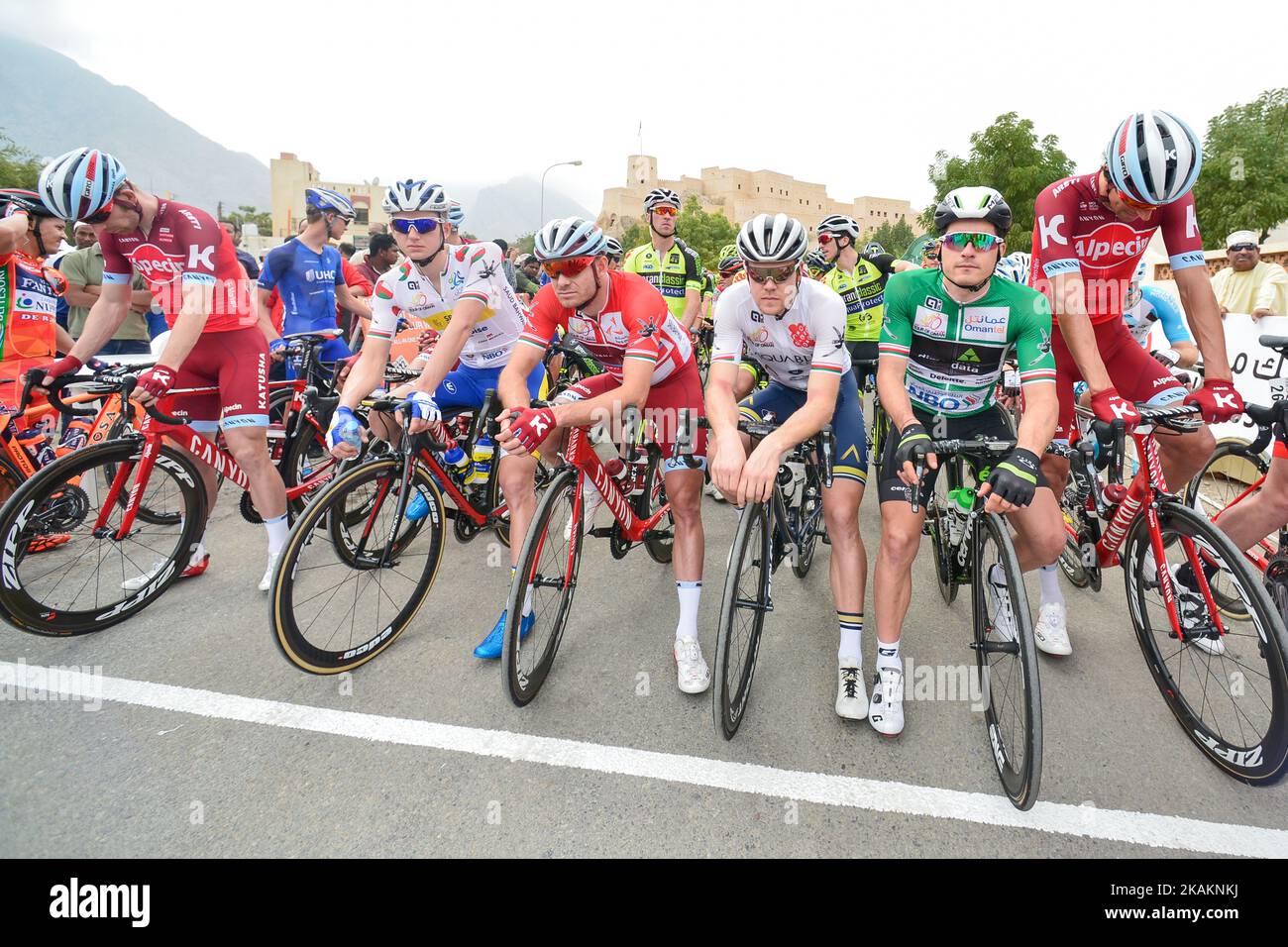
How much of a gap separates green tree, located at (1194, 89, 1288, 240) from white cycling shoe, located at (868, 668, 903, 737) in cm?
2769

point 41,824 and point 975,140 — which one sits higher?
point 975,140

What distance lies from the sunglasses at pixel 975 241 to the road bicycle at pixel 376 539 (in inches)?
102

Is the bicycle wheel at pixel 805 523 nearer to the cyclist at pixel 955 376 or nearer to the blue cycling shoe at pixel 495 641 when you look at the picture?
the cyclist at pixel 955 376

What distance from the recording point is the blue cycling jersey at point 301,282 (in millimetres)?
5449

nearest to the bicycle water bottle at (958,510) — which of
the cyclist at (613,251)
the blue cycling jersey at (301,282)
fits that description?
the cyclist at (613,251)

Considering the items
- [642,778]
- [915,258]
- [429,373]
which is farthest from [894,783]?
[915,258]

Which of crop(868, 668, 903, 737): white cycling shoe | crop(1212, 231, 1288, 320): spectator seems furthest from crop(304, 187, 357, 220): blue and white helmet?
crop(1212, 231, 1288, 320): spectator

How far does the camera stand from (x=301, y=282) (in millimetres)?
5488

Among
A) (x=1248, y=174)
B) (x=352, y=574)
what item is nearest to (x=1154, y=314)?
(x=352, y=574)

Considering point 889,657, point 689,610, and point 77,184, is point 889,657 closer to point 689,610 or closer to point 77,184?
point 689,610

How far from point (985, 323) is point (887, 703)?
1.78 meters

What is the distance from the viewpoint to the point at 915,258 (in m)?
7.84

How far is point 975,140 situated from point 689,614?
33.2m
